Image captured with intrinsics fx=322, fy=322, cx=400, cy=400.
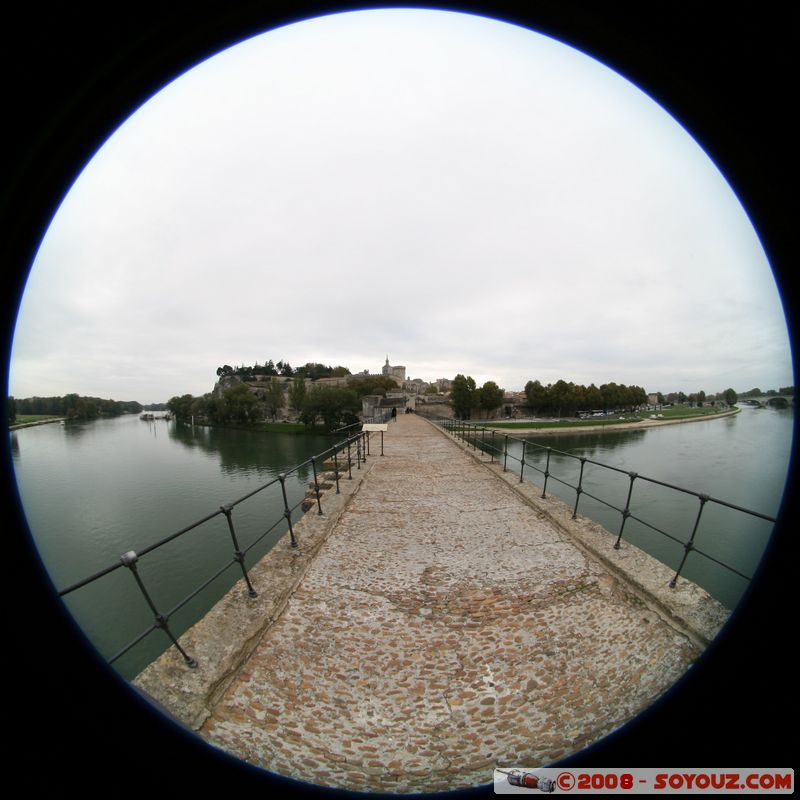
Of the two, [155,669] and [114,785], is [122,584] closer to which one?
[155,669]

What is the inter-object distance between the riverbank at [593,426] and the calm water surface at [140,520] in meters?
27.6

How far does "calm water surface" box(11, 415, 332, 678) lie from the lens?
918 centimetres

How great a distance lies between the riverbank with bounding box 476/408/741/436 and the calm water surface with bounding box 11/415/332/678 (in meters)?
27.6

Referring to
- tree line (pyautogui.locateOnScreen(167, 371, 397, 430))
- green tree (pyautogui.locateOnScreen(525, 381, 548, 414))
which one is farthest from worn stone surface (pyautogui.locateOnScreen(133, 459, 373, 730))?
green tree (pyautogui.locateOnScreen(525, 381, 548, 414))

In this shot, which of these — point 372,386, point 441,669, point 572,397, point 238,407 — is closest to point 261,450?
point 238,407

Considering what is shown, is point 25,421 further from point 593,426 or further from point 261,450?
point 593,426

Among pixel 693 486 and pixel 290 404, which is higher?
pixel 290 404

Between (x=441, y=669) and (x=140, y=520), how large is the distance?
19170mm

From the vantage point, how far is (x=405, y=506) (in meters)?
5.53

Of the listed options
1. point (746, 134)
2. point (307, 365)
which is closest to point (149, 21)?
point (746, 134)

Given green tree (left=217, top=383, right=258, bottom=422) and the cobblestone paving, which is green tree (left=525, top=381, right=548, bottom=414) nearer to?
green tree (left=217, top=383, right=258, bottom=422)

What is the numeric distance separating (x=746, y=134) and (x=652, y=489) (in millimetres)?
22659

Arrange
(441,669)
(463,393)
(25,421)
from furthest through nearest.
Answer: (463,393), (25,421), (441,669)

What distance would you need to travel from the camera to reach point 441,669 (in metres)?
2.27
